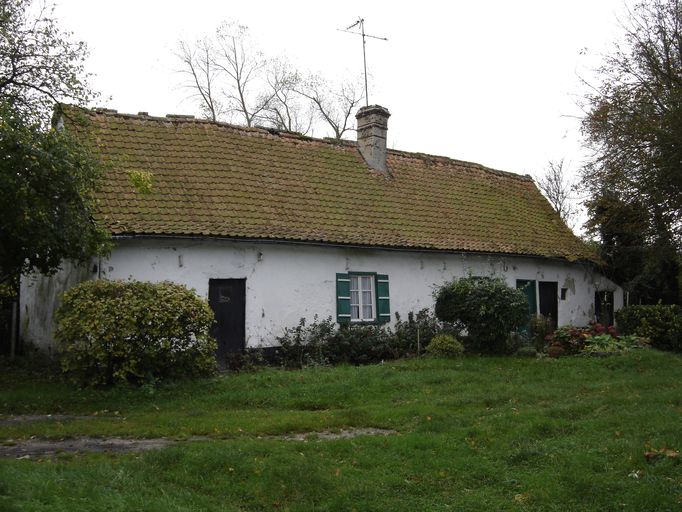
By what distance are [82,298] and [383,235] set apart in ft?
26.4

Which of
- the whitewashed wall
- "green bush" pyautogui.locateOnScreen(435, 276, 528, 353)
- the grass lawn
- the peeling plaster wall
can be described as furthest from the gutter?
the grass lawn

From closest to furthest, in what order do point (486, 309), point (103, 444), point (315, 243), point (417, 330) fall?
point (103, 444), point (486, 309), point (315, 243), point (417, 330)

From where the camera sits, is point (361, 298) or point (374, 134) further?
point (374, 134)

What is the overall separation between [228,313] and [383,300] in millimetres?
4284

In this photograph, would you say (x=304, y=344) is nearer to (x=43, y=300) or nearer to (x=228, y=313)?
(x=228, y=313)

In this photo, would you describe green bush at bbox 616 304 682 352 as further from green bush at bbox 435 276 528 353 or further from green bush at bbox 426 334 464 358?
green bush at bbox 426 334 464 358

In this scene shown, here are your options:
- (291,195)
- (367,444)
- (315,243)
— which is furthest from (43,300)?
(367,444)

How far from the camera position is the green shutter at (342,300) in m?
16.0

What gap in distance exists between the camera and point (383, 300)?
16844 millimetres

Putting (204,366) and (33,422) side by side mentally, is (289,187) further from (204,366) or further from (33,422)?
(33,422)

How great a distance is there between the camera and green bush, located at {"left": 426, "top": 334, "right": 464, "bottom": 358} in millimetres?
14508

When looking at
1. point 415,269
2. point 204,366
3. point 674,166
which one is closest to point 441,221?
point 415,269

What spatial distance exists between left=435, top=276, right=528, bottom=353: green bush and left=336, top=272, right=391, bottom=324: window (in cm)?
181

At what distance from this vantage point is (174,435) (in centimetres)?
823
